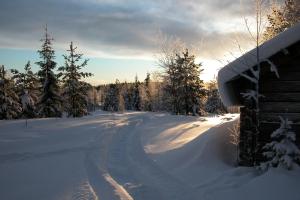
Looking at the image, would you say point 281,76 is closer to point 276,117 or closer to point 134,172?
point 276,117

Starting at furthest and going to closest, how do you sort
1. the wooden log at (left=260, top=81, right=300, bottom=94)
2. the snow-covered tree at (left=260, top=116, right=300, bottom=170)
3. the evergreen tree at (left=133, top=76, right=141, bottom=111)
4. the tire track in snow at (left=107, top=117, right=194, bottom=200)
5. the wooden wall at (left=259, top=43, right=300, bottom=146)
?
the evergreen tree at (left=133, top=76, right=141, bottom=111)
the wooden log at (left=260, top=81, right=300, bottom=94)
the wooden wall at (left=259, top=43, right=300, bottom=146)
the tire track in snow at (left=107, top=117, right=194, bottom=200)
the snow-covered tree at (left=260, top=116, right=300, bottom=170)

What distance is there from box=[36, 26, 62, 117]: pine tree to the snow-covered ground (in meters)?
22.2

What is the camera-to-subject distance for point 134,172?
12344 mm

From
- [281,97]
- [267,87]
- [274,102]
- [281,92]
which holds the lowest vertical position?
[274,102]

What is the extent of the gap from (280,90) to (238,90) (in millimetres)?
1391

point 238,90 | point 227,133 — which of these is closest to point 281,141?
point 238,90

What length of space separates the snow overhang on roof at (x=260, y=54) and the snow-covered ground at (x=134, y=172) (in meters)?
2.74

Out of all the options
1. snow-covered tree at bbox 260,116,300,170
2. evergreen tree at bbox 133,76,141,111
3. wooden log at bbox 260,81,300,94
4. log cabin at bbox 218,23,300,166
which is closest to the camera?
snow-covered tree at bbox 260,116,300,170

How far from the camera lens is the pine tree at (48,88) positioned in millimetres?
41219

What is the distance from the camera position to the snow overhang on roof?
9797 mm

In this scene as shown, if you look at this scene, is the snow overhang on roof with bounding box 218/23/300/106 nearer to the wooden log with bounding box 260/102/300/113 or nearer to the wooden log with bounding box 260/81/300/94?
the wooden log with bounding box 260/81/300/94

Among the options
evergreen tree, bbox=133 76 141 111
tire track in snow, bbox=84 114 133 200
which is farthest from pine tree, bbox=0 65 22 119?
evergreen tree, bbox=133 76 141 111

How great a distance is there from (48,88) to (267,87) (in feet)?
112

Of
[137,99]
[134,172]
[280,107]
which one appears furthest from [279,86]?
[137,99]
